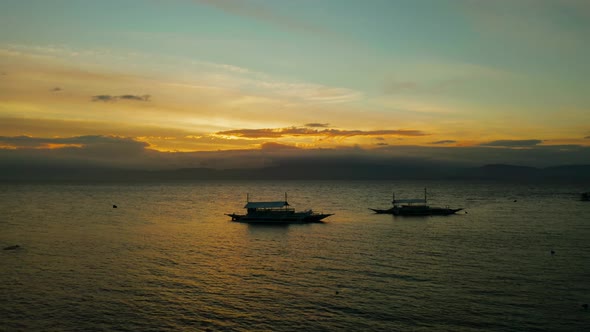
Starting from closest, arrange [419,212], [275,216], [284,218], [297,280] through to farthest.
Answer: [297,280] < [284,218] < [275,216] < [419,212]

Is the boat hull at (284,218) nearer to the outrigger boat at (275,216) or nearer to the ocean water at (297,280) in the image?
the outrigger boat at (275,216)

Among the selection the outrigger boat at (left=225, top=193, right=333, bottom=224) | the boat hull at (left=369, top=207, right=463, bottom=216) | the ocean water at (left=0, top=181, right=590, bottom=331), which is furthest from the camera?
the boat hull at (left=369, top=207, right=463, bottom=216)

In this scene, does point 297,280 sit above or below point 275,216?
below

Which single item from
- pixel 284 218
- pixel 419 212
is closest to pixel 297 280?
pixel 284 218

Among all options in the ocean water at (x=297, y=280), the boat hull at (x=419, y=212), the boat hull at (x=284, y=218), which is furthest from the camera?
the boat hull at (x=419, y=212)

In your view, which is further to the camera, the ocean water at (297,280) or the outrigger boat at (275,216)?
the outrigger boat at (275,216)

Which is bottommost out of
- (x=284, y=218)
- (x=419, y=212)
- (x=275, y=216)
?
(x=419, y=212)

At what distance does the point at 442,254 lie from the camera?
56.4m

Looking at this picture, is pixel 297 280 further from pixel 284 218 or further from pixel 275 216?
pixel 275 216

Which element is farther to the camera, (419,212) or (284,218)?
(419,212)

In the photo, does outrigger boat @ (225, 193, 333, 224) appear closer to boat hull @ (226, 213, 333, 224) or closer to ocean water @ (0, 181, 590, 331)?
boat hull @ (226, 213, 333, 224)

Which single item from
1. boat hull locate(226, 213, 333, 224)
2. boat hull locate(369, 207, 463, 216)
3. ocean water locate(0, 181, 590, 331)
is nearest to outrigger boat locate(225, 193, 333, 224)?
boat hull locate(226, 213, 333, 224)

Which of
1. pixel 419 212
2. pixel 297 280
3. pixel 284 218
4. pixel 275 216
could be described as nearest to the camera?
pixel 297 280

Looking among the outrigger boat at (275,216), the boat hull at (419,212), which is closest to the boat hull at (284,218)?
the outrigger boat at (275,216)
